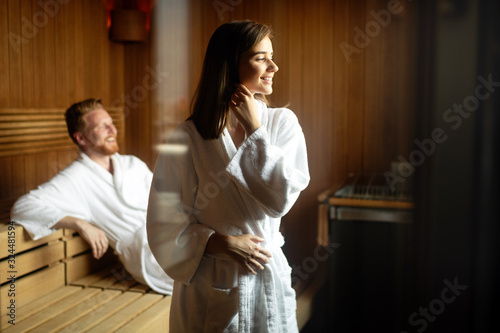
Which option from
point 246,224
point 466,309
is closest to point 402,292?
point 466,309

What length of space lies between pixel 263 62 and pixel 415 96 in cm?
51

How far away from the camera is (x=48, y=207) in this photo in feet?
6.40

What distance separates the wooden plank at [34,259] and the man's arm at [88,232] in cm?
10

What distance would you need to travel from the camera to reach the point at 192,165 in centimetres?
109

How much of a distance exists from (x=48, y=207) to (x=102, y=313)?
49cm

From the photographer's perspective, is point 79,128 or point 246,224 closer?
point 246,224

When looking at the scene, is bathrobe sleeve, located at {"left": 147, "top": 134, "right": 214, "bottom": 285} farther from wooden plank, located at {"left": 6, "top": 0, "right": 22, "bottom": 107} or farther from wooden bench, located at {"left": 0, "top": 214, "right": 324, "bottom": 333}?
wooden plank, located at {"left": 6, "top": 0, "right": 22, "bottom": 107}

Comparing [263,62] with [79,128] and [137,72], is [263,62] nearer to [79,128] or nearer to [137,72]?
[79,128]

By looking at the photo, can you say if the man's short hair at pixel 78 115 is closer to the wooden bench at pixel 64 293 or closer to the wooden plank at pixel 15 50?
the wooden plank at pixel 15 50

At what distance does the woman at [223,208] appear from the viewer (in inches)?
41.3

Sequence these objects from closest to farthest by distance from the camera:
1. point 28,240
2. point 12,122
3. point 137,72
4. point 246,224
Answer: point 246,224
point 28,240
point 12,122
point 137,72

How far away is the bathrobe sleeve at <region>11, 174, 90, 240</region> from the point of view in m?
1.88

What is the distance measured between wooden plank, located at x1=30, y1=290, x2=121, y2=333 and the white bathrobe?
0.16 meters

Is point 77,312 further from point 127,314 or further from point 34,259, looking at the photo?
point 34,259
